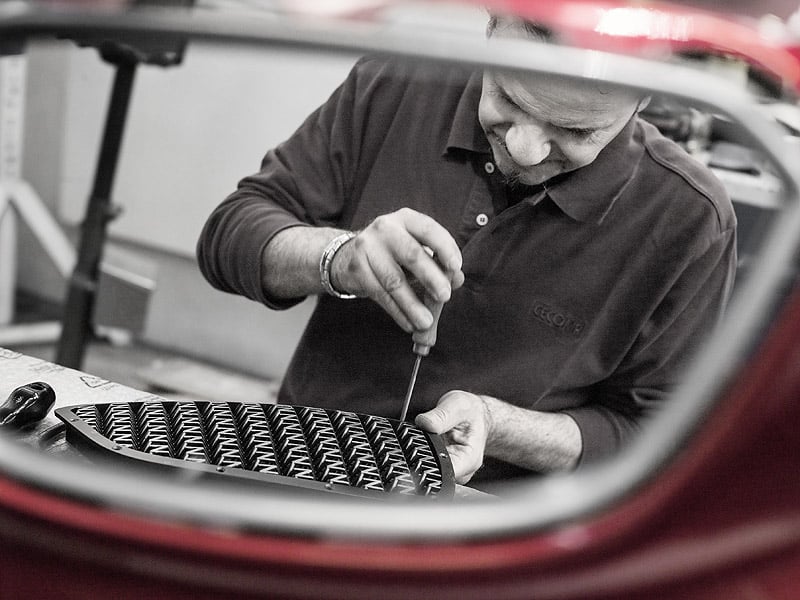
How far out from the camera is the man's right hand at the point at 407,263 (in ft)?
2.33

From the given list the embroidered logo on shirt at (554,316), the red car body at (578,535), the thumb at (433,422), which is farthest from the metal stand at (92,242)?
the red car body at (578,535)

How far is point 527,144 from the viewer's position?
0.77 metres

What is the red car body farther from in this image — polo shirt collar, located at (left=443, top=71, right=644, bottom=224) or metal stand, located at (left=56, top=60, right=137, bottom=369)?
metal stand, located at (left=56, top=60, right=137, bottom=369)

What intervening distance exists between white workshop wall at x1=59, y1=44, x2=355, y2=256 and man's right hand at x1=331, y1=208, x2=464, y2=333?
84cm

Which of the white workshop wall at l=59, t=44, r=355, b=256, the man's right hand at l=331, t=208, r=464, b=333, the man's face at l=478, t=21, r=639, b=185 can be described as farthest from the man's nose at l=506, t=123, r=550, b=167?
the white workshop wall at l=59, t=44, r=355, b=256

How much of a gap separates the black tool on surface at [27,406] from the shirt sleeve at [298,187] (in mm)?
283

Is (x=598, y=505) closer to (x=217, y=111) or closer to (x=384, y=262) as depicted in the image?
(x=384, y=262)

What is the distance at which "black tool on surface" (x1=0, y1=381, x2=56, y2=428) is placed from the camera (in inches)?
Result: 24.0

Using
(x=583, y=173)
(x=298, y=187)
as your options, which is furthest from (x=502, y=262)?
(x=298, y=187)

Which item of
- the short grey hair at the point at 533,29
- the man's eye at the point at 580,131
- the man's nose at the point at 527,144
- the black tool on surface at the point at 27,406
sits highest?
the short grey hair at the point at 533,29

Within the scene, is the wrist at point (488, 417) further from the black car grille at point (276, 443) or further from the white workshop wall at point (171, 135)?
the white workshop wall at point (171, 135)

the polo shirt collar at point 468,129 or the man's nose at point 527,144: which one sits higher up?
the man's nose at point 527,144

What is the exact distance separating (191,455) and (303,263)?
319 mm

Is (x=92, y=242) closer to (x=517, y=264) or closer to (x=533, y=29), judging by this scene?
(x=517, y=264)
